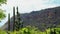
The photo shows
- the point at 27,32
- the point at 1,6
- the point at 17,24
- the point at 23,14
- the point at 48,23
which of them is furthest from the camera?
the point at 23,14

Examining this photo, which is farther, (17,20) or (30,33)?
(17,20)

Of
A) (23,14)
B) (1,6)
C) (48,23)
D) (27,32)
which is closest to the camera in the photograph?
(27,32)

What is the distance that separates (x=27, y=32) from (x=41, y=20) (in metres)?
13.1

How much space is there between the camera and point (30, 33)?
14281 mm

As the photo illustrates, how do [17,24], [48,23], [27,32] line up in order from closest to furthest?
[27,32] < [17,24] < [48,23]

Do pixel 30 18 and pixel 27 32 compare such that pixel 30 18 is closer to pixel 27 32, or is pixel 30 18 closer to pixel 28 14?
pixel 28 14

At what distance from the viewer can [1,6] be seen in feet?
49.3

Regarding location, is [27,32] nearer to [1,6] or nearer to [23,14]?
[1,6]

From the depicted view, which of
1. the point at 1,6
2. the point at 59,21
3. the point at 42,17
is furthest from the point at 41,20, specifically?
the point at 1,6

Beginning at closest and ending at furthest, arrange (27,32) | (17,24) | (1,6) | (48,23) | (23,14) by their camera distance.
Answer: (27,32), (1,6), (17,24), (48,23), (23,14)

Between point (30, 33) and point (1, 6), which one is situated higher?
point (1, 6)

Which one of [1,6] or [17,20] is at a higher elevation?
[1,6]

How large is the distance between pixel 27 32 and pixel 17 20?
33.5ft

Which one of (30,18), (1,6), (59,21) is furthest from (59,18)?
(1,6)
